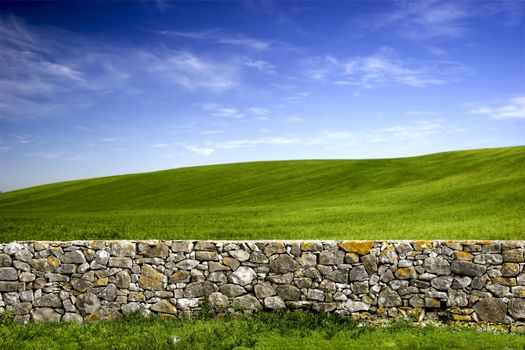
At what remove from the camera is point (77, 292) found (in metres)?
10.6

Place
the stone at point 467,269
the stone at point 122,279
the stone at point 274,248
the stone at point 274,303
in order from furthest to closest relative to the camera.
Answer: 1. the stone at point 122,279
2. the stone at point 274,248
3. the stone at point 274,303
4. the stone at point 467,269

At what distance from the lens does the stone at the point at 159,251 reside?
10570mm

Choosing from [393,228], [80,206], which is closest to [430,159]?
[393,228]

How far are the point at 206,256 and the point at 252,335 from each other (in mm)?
2365

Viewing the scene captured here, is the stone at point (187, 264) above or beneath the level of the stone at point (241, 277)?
above

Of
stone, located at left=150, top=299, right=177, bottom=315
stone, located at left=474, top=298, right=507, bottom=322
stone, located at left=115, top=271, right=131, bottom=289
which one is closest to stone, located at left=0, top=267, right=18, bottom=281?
stone, located at left=115, top=271, right=131, bottom=289

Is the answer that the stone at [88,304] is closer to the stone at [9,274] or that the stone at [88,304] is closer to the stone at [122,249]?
the stone at [122,249]

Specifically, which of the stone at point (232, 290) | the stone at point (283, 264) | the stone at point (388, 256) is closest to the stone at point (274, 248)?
the stone at point (283, 264)

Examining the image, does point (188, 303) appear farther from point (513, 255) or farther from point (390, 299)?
point (513, 255)

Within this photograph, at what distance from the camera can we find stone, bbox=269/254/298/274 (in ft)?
34.1

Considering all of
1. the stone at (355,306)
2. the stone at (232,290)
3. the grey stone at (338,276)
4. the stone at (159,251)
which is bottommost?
the stone at (355,306)

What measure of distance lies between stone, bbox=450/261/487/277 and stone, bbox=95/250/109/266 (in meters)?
8.14

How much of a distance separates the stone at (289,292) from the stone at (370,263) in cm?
169

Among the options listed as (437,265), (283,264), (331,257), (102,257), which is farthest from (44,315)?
(437,265)
